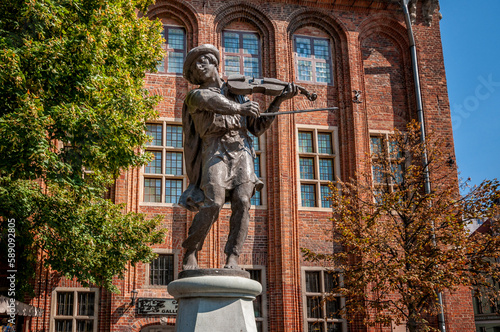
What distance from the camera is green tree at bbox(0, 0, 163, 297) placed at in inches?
326

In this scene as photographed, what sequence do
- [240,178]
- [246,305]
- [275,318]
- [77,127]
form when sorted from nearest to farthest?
[246,305]
[240,178]
[77,127]
[275,318]

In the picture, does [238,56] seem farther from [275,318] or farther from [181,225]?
[275,318]

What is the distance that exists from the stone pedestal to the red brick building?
34.3ft

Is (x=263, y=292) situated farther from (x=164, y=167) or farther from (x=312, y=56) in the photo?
(x=312, y=56)

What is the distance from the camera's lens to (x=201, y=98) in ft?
16.5

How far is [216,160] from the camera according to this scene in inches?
195

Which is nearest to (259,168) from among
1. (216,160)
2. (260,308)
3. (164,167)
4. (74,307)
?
(164,167)

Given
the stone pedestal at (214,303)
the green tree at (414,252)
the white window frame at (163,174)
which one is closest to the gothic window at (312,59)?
the white window frame at (163,174)

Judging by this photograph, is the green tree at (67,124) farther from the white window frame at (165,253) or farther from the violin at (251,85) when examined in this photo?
the violin at (251,85)

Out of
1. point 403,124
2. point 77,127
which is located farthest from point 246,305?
point 403,124

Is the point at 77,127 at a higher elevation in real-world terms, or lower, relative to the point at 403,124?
lower

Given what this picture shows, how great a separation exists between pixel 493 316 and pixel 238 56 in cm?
2560

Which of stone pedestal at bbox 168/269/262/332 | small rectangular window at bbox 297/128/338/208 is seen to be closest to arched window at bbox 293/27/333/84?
small rectangular window at bbox 297/128/338/208

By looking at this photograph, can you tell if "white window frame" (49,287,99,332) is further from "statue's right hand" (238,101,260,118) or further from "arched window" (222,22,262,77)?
"statue's right hand" (238,101,260,118)
